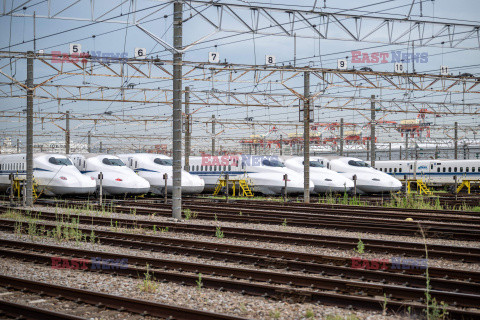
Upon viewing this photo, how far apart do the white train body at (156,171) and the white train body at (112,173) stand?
1.37 meters

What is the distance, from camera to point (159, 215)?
1923cm

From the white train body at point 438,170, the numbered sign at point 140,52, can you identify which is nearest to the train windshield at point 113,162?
the numbered sign at point 140,52

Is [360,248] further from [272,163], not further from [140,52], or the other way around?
[140,52]

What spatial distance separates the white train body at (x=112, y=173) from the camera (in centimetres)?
2672

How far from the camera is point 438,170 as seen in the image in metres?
42.8

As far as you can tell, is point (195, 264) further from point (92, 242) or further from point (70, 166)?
point (70, 166)

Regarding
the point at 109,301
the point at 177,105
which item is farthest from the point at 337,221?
the point at 109,301

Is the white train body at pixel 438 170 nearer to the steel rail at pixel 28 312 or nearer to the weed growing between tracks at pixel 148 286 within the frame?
the weed growing between tracks at pixel 148 286

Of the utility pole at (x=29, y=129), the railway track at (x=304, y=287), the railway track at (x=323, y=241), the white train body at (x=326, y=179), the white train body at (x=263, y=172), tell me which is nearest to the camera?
the railway track at (x=304, y=287)

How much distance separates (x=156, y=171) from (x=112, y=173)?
266 centimetres

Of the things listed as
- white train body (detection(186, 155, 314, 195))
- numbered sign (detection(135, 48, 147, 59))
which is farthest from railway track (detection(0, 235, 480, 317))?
white train body (detection(186, 155, 314, 195))

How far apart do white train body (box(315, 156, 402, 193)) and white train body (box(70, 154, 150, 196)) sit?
38.6 feet

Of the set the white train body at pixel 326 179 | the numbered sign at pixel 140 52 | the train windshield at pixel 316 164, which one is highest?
the numbered sign at pixel 140 52

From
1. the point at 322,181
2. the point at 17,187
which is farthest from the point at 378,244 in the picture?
the point at 17,187
